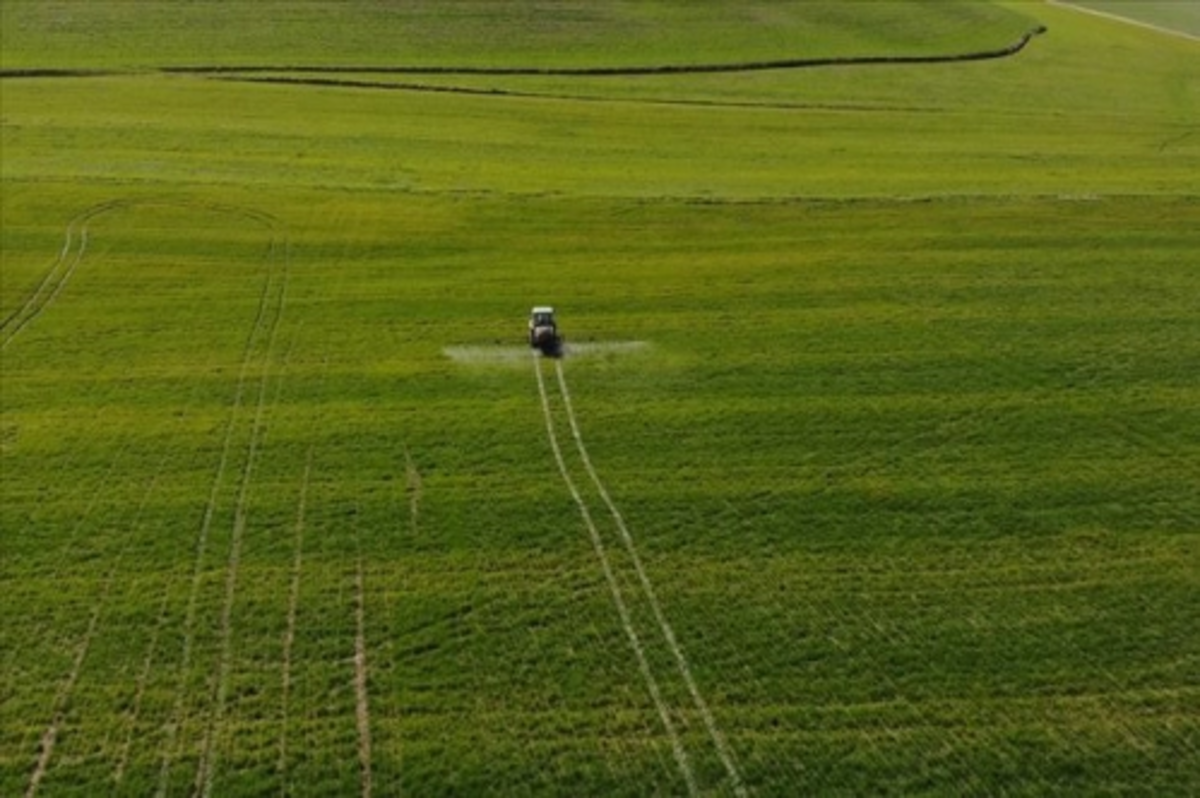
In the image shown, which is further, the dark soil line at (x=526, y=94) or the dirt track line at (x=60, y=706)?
the dark soil line at (x=526, y=94)

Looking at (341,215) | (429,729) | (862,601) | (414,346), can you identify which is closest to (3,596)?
(429,729)

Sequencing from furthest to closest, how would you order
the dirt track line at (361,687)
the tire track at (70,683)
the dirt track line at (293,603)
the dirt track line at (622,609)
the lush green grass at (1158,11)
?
the lush green grass at (1158,11) < the dirt track line at (293,603) < the dirt track line at (622,609) < the dirt track line at (361,687) < the tire track at (70,683)

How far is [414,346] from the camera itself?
41500 mm

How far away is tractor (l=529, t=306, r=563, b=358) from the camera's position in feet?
134

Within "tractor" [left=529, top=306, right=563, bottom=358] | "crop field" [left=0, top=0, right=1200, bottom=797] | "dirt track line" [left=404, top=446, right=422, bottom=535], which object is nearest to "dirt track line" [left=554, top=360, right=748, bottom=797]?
"crop field" [left=0, top=0, right=1200, bottom=797]

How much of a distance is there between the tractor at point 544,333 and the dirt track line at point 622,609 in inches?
101

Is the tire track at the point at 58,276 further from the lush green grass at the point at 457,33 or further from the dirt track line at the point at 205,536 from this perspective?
the lush green grass at the point at 457,33

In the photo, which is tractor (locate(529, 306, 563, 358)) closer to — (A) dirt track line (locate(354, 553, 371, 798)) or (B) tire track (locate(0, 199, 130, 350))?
(A) dirt track line (locate(354, 553, 371, 798))

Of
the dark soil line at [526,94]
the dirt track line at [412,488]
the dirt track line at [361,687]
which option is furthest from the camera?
the dark soil line at [526,94]

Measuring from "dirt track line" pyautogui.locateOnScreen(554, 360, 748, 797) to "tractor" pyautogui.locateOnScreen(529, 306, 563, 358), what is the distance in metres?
3.24

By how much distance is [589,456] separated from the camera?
3462cm

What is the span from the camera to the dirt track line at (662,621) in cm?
2350

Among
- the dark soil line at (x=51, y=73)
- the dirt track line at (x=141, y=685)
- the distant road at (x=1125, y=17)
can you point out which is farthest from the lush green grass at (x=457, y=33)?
the dirt track line at (x=141, y=685)

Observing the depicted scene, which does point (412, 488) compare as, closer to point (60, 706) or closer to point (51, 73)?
point (60, 706)
